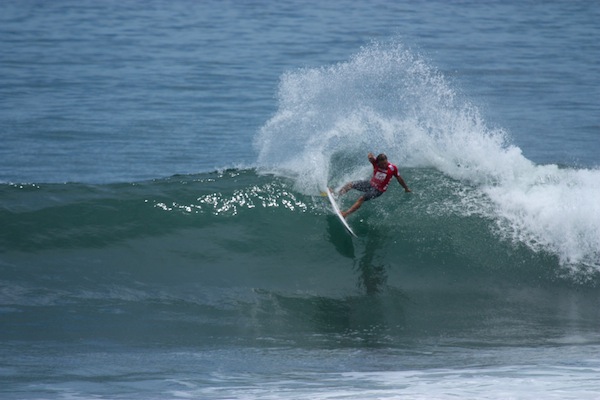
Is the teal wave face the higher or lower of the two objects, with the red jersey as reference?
lower

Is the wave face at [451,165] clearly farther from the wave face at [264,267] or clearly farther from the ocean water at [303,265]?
the wave face at [264,267]

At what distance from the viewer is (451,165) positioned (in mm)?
15664

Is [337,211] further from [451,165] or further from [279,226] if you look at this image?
[451,165]

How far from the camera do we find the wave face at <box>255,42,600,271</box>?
13.9 meters

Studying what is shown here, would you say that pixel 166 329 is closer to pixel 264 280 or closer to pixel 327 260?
pixel 264 280

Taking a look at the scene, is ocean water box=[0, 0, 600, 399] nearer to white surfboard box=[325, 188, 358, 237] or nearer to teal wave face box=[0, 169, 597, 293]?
teal wave face box=[0, 169, 597, 293]

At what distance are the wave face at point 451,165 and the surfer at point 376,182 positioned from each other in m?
1.03

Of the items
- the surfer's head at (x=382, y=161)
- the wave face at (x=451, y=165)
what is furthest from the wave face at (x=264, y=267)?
the surfer's head at (x=382, y=161)

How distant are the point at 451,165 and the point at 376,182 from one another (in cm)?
234

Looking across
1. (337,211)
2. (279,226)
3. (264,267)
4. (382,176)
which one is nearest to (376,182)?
(382,176)

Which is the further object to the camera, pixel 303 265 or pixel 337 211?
pixel 337 211

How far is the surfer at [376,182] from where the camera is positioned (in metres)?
13.7

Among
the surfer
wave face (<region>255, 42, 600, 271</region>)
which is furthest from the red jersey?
wave face (<region>255, 42, 600, 271</region>)

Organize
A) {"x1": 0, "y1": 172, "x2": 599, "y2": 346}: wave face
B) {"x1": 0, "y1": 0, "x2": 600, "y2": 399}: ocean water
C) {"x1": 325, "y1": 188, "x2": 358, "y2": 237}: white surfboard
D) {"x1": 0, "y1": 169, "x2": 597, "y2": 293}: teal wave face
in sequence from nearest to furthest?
{"x1": 0, "y1": 0, "x2": 600, "y2": 399}: ocean water < {"x1": 0, "y1": 172, "x2": 599, "y2": 346}: wave face < {"x1": 0, "y1": 169, "x2": 597, "y2": 293}: teal wave face < {"x1": 325, "y1": 188, "x2": 358, "y2": 237}: white surfboard
